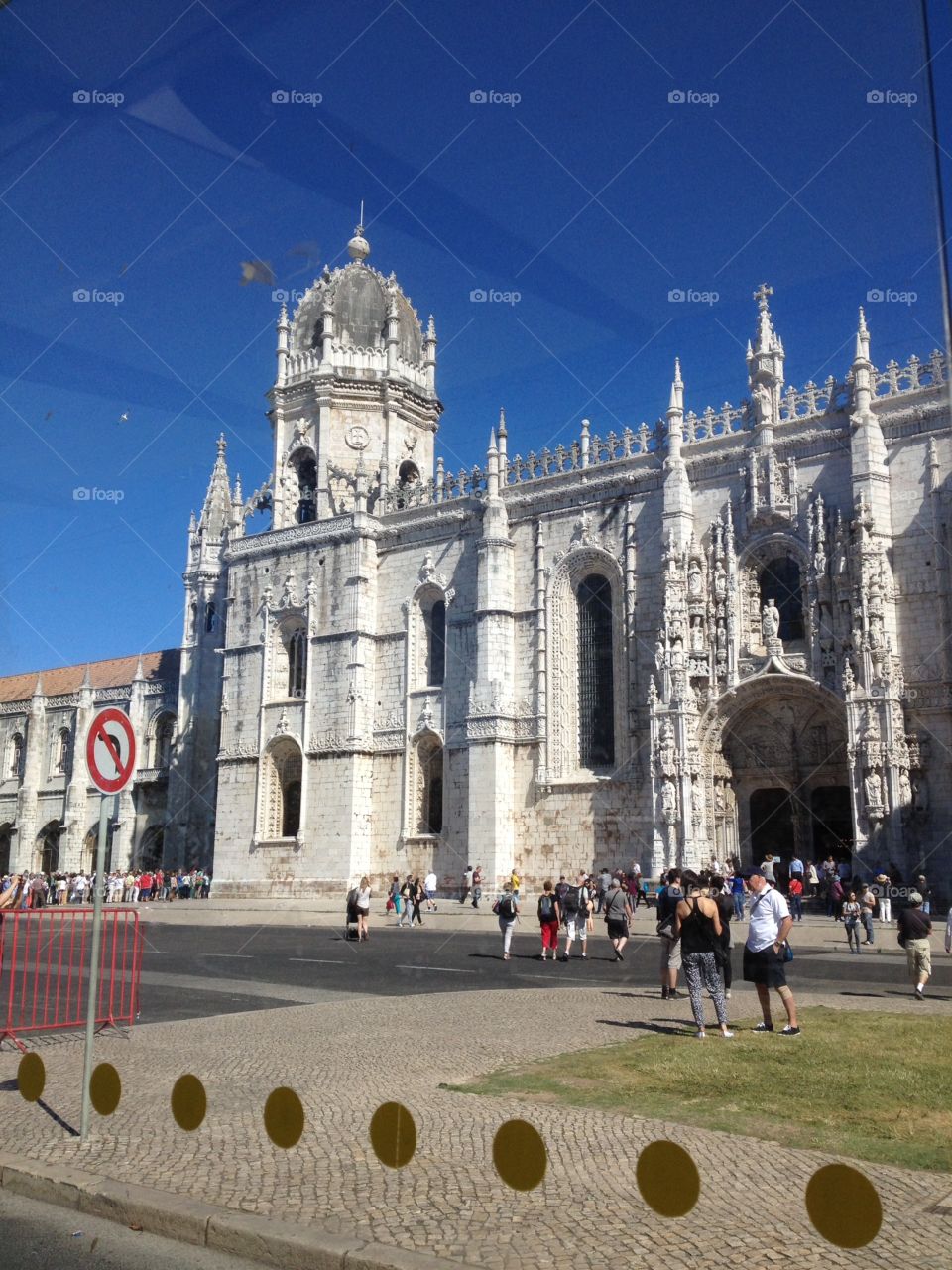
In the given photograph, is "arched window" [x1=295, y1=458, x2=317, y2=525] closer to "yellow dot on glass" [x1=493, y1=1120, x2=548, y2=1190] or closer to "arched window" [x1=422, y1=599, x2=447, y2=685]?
"arched window" [x1=422, y1=599, x2=447, y2=685]

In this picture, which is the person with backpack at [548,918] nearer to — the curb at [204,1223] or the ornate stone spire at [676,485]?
the curb at [204,1223]

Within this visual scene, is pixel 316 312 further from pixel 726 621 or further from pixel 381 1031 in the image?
pixel 381 1031

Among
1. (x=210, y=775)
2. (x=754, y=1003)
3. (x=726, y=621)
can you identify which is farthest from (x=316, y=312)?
(x=754, y=1003)

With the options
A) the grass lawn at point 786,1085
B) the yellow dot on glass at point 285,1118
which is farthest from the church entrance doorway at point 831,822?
the yellow dot on glass at point 285,1118

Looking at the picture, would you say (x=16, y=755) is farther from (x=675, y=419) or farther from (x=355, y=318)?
(x=675, y=419)

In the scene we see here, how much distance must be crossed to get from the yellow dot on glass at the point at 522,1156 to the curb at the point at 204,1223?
48 centimetres

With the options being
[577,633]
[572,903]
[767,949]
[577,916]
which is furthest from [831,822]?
[767,949]

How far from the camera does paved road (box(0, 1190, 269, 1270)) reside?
5.04 metres

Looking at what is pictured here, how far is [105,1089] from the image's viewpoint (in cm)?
680

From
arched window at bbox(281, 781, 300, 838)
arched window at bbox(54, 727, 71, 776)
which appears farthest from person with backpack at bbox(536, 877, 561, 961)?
arched window at bbox(54, 727, 71, 776)

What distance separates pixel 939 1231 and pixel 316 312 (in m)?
42.7

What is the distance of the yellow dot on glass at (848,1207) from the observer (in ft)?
12.9

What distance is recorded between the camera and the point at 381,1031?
10.6m

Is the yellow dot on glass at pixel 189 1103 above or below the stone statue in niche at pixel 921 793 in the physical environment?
below
